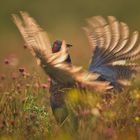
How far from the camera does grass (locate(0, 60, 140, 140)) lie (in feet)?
23.7

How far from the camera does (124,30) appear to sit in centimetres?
785

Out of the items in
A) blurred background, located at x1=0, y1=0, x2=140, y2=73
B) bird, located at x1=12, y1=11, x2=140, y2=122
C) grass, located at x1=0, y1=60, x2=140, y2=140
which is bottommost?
blurred background, located at x1=0, y1=0, x2=140, y2=73

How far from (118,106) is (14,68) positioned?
7.32ft

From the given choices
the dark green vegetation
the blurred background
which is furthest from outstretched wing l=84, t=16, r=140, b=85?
the blurred background

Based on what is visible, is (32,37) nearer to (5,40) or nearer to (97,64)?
(97,64)

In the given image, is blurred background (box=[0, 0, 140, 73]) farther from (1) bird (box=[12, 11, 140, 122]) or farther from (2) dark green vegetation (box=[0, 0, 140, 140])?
(1) bird (box=[12, 11, 140, 122])

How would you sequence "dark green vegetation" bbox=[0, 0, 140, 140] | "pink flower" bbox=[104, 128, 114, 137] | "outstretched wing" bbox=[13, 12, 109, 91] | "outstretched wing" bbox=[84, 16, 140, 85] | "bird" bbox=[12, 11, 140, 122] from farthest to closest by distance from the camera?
"outstretched wing" bbox=[84, 16, 140, 85] < "dark green vegetation" bbox=[0, 0, 140, 140] < "bird" bbox=[12, 11, 140, 122] < "pink flower" bbox=[104, 128, 114, 137] < "outstretched wing" bbox=[13, 12, 109, 91]

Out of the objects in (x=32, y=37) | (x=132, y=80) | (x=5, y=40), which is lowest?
(x=5, y=40)

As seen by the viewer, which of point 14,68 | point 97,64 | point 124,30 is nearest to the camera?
point 124,30

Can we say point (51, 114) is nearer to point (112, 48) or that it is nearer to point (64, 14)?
point (112, 48)

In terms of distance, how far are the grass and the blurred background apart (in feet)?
25.9

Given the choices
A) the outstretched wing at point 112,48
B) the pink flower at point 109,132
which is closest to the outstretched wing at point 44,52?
the pink flower at point 109,132

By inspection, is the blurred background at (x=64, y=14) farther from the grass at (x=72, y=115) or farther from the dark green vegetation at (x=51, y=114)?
the grass at (x=72, y=115)

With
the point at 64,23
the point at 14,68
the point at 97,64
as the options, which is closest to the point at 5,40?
the point at 64,23
